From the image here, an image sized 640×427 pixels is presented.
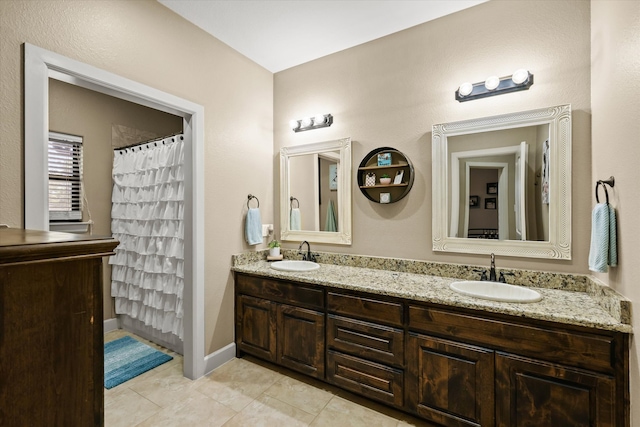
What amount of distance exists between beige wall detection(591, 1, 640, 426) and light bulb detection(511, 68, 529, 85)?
0.34 m

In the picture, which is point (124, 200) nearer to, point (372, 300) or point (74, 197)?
point (74, 197)

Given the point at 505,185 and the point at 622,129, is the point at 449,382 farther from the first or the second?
the point at 622,129

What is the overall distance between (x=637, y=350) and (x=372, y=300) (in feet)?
4.03

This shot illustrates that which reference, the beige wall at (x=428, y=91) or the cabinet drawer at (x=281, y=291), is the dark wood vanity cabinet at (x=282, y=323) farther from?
the beige wall at (x=428, y=91)

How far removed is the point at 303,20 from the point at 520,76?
5.21ft

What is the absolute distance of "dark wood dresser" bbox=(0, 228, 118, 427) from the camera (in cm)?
50

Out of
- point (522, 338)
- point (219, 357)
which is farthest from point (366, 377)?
point (219, 357)

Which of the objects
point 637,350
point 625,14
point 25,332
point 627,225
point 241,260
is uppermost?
point 625,14

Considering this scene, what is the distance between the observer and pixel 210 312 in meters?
2.54

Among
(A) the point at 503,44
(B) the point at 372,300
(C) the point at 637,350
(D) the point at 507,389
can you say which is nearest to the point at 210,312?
(B) the point at 372,300

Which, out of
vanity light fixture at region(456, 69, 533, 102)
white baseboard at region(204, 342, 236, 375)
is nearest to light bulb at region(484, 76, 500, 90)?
vanity light fixture at region(456, 69, 533, 102)

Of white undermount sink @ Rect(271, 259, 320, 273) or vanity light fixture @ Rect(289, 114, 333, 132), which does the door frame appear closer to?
white undermount sink @ Rect(271, 259, 320, 273)

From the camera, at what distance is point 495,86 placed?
2049mm

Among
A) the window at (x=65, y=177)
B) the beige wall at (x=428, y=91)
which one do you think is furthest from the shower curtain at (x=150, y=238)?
the beige wall at (x=428, y=91)
